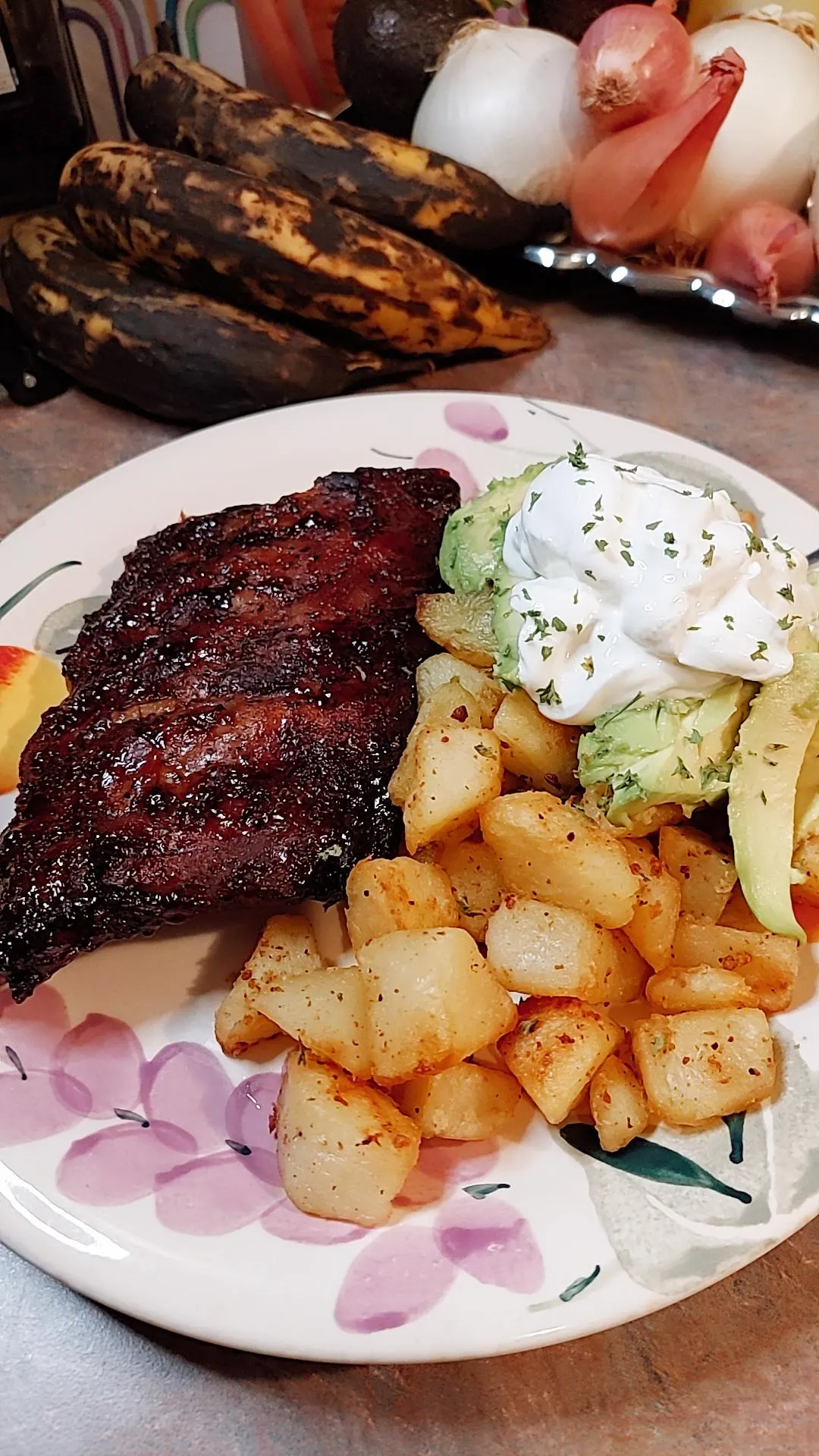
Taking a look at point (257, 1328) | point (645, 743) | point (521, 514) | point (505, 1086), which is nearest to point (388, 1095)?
point (505, 1086)

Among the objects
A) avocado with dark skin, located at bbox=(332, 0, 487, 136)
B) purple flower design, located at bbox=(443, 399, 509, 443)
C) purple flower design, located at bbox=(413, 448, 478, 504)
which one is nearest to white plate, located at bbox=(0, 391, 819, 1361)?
purple flower design, located at bbox=(413, 448, 478, 504)

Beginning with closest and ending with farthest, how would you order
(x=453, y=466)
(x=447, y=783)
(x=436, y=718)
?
(x=447, y=783) < (x=436, y=718) < (x=453, y=466)

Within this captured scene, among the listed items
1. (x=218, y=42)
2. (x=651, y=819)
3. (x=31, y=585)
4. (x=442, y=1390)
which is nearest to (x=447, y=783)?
(x=651, y=819)

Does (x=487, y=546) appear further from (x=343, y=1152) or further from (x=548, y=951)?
(x=343, y=1152)

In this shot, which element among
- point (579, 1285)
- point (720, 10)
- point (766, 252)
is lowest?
point (579, 1285)

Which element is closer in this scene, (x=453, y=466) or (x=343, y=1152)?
(x=343, y=1152)

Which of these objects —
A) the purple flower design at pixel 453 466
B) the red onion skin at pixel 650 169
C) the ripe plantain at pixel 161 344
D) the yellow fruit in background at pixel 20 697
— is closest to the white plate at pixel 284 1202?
the yellow fruit in background at pixel 20 697
